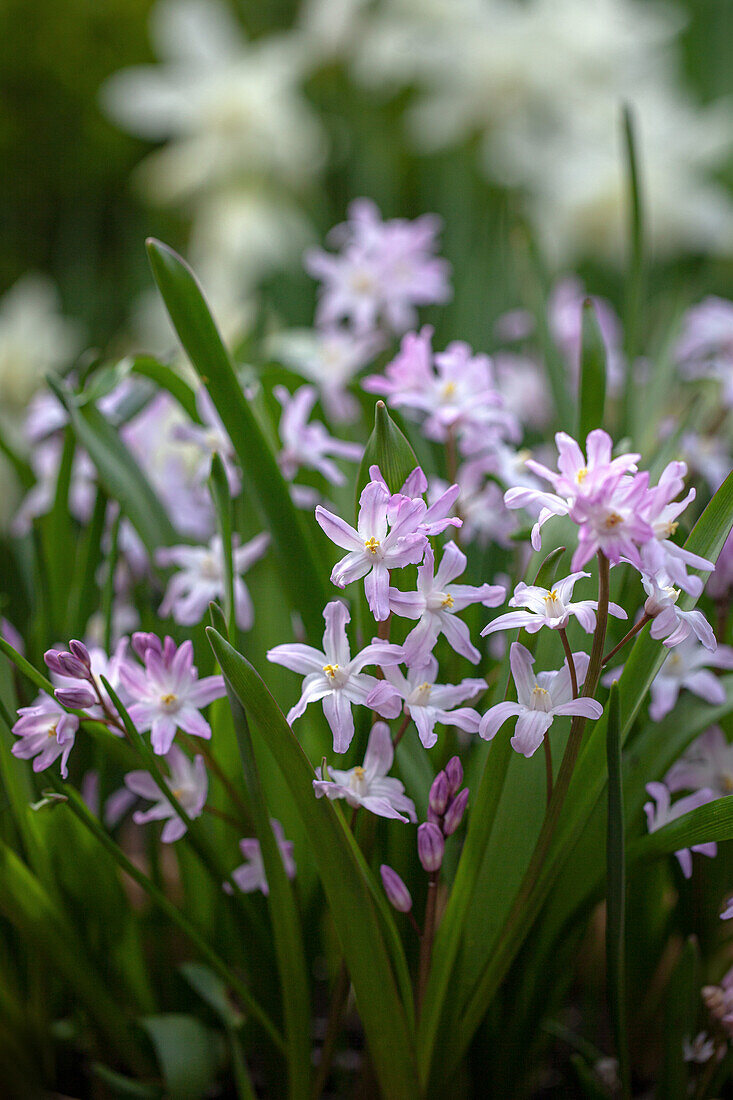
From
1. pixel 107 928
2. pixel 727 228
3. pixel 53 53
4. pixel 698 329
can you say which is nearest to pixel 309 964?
pixel 107 928

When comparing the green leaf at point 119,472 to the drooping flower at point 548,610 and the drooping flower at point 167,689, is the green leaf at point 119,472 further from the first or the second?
the drooping flower at point 548,610

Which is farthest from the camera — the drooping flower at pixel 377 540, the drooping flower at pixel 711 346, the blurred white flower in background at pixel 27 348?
the blurred white flower in background at pixel 27 348

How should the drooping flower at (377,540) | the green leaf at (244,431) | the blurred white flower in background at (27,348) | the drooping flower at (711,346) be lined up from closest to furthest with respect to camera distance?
the drooping flower at (377,540) → the green leaf at (244,431) → the drooping flower at (711,346) → the blurred white flower in background at (27,348)

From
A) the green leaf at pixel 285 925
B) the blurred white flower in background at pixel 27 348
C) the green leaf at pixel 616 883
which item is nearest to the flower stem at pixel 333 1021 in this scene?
the green leaf at pixel 285 925

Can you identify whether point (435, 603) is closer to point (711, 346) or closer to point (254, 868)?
point (254, 868)

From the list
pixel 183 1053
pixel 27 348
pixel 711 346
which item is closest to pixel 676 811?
pixel 183 1053

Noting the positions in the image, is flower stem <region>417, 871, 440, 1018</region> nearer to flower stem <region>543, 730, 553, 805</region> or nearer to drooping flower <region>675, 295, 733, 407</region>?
flower stem <region>543, 730, 553, 805</region>

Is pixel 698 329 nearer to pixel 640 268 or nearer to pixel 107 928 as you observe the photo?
pixel 640 268
